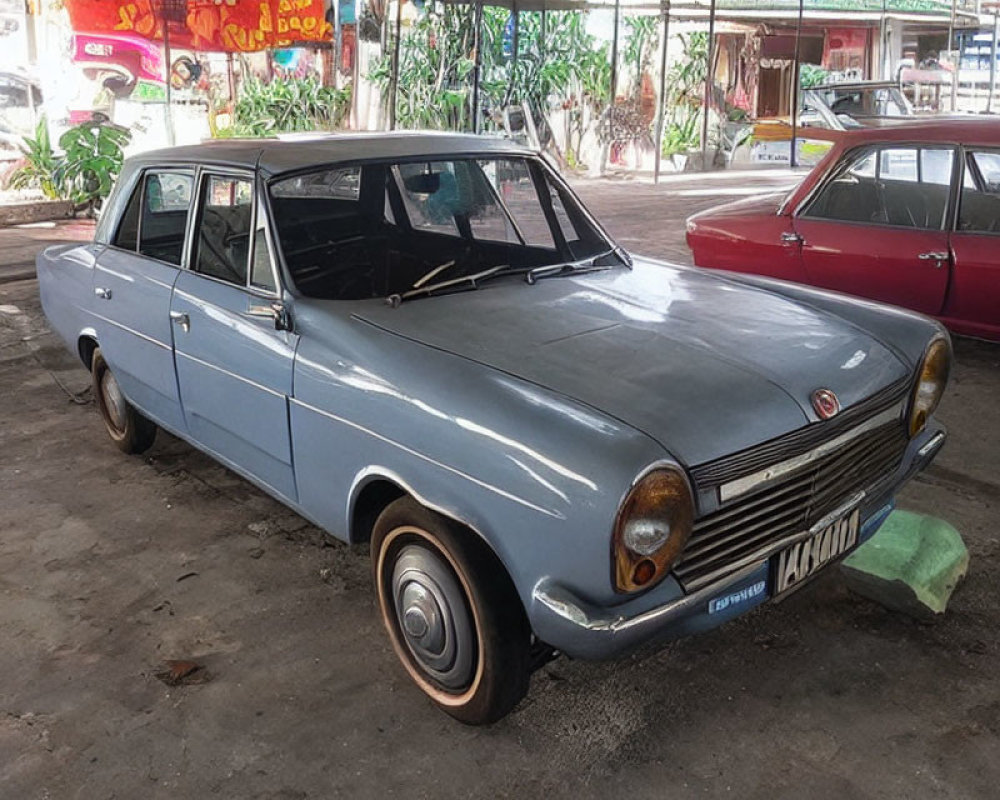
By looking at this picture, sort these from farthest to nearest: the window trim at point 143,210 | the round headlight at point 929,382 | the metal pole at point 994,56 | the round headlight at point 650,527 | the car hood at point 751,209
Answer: the metal pole at point 994,56
the car hood at point 751,209
the window trim at point 143,210
the round headlight at point 929,382
the round headlight at point 650,527

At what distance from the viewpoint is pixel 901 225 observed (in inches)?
209

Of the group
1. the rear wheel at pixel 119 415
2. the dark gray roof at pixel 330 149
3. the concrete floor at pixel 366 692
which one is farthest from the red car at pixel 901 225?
the rear wheel at pixel 119 415

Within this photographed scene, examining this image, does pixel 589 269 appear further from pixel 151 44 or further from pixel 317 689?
pixel 151 44

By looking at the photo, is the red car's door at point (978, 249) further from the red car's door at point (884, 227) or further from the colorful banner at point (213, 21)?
the colorful banner at point (213, 21)

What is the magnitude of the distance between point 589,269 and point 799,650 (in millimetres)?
1465

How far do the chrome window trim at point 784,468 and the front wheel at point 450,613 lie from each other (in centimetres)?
59

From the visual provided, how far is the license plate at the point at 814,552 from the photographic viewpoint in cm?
245

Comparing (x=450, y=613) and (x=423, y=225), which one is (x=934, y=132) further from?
(x=450, y=613)

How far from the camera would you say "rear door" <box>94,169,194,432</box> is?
371 cm

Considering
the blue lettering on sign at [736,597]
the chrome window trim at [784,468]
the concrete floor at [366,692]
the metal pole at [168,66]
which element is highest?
the metal pole at [168,66]

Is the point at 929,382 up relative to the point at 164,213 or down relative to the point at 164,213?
down

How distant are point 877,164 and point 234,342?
12.8 ft

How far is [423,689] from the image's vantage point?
2.74 meters

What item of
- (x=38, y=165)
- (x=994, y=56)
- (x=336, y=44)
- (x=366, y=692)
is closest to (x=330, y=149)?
(x=366, y=692)
